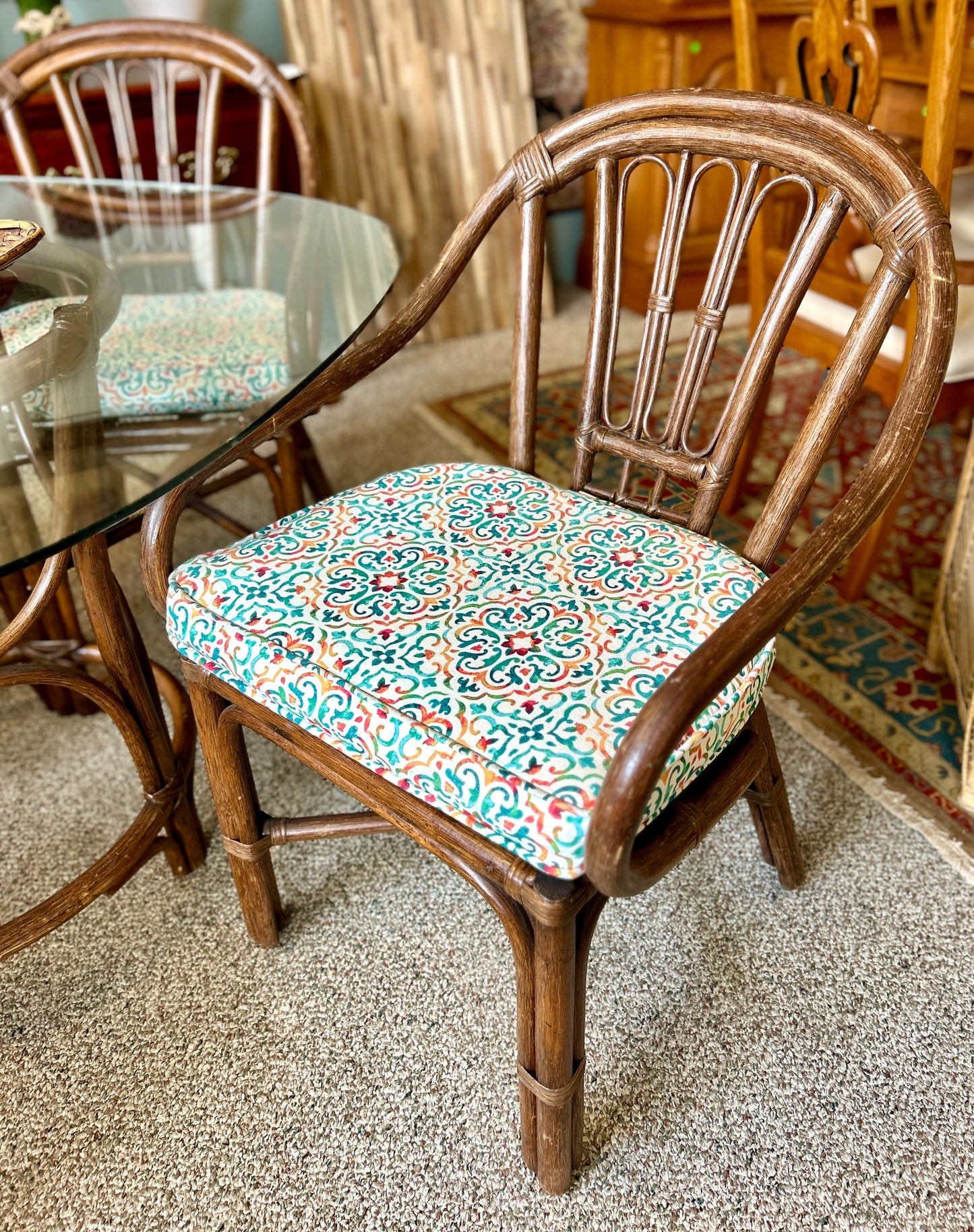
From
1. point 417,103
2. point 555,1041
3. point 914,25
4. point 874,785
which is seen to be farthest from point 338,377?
point 914,25

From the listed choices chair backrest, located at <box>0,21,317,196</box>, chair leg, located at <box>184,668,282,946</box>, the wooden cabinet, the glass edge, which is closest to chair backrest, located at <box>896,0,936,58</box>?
the wooden cabinet

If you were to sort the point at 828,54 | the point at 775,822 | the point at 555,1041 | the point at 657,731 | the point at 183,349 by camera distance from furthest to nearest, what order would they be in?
the point at 828,54, the point at 183,349, the point at 775,822, the point at 555,1041, the point at 657,731

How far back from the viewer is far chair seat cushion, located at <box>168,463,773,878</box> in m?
0.82

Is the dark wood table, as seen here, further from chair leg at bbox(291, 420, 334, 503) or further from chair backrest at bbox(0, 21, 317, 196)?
chair leg at bbox(291, 420, 334, 503)

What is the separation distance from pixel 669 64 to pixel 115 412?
240 centimetres

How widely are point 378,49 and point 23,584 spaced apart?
2.17 metres

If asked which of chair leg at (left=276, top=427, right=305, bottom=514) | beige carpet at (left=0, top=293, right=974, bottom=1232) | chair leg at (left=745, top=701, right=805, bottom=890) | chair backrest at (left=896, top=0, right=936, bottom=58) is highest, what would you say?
chair backrest at (left=896, top=0, right=936, bottom=58)

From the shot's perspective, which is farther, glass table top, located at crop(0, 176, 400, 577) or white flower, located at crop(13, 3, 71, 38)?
white flower, located at crop(13, 3, 71, 38)

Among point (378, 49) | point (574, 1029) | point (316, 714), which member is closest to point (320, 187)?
point (378, 49)

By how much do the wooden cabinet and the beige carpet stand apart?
1.99 meters

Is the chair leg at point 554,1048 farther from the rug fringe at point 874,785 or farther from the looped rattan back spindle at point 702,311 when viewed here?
the rug fringe at point 874,785

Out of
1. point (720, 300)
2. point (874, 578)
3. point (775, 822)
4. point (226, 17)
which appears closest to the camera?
point (720, 300)

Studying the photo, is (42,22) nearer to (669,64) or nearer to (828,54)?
(669,64)

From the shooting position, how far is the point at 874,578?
1.98m
